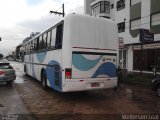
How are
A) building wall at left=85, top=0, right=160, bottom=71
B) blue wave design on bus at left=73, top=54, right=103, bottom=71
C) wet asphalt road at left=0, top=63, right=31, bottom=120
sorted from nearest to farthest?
1. wet asphalt road at left=0, top=63, right=31, bottom=120
2. blue wave design on bus at left=73, top=54, right=103, bottom=71
3. building wall at left=85, top=0, right=160, bottom=71

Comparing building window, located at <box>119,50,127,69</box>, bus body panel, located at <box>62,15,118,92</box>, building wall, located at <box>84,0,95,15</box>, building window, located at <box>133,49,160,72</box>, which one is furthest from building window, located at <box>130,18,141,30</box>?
building wall, located at <box>84,0,95,15</box>

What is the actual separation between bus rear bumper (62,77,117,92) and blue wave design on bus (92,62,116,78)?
204 mm

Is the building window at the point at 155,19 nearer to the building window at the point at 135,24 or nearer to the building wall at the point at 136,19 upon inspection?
the building wall at the point at 136,19

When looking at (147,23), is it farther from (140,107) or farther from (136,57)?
(140,107)

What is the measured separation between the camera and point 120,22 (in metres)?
28.1

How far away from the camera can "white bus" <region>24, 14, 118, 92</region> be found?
8516mm

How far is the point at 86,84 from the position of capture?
873 cm

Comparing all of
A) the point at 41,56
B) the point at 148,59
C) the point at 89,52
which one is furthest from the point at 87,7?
the point at 89,52

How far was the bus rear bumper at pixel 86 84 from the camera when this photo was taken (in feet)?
27.7

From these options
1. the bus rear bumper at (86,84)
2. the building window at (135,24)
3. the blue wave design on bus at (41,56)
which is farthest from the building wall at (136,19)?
the bus rear bumper at (86,84)

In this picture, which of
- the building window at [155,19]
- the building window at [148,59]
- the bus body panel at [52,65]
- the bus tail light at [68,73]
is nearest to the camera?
the bus tail light at [68,73]

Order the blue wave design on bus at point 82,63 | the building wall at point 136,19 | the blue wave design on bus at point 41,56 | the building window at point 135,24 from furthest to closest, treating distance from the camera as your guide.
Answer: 1. the building window at point 135,24
2. the building wall at point 136,19
3. the blue wave design on bus at point 41,56
4. the blue wave design on bus at point 82,63

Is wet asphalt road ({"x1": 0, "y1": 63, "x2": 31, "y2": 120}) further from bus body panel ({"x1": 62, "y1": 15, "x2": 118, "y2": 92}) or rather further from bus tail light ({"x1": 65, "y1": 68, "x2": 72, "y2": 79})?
bus tail light ({"x1": 65, "y1": 68, "x2": 72, "y2": 79})

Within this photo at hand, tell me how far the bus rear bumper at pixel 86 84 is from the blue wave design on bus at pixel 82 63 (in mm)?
498
